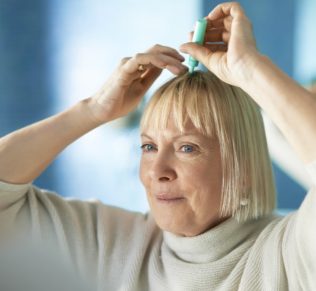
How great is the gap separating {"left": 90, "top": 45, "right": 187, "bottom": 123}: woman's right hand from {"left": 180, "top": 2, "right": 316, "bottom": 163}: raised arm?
112mm

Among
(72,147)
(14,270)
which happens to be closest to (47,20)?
(72,147)

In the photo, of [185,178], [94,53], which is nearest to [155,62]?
[185,178]

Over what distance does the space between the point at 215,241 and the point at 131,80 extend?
0.40m

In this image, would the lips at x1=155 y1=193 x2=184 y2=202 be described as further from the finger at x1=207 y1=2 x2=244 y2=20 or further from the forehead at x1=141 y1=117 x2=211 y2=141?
the finger at x1=207 y1=2 x2=244 y2=20

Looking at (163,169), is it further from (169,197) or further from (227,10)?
(227,10)

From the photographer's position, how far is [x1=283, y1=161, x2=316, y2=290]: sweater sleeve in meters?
0.87

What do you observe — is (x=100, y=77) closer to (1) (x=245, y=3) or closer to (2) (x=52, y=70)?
(2) (x=52, y=70)

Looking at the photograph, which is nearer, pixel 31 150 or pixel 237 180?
pixel 237 180

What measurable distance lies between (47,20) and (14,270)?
4.27 feet

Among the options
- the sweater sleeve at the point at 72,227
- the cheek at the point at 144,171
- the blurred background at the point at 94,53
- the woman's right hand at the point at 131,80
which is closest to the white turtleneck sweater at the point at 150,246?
the sweater sleeve at the point at 72,227

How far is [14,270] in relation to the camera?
0.95m

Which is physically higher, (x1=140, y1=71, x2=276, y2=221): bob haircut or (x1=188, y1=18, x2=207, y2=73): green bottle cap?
(x1=188, y1=18, x2=207, y2=73): green bottle cap

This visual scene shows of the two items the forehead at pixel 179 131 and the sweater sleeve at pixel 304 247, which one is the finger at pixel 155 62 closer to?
the forehead at pixel 179 131

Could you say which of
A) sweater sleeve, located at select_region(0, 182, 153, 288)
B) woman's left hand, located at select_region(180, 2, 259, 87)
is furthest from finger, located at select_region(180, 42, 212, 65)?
sweater sleeve, located at select_region(0, 182, 153, 288)
